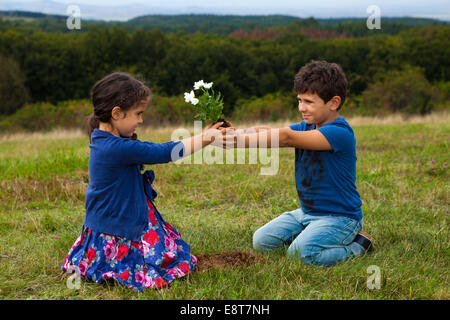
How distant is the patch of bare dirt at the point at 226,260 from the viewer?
3088mm

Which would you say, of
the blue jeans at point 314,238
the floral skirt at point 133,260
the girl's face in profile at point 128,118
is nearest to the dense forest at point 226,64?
the blue jeans at point 314,238

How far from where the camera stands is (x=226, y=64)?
3206 cm

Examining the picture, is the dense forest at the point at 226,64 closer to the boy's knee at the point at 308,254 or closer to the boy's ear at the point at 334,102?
the boy's ear at the point at 334,102

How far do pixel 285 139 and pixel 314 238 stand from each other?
0.78 meters

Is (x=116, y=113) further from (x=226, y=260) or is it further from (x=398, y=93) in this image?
(x=398, y=93)

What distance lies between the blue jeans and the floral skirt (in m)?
0.78

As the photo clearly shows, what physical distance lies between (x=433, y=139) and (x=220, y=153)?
4461 mm

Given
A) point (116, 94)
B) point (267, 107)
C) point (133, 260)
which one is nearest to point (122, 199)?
point (133, 260)

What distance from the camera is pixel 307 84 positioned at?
3.30 m

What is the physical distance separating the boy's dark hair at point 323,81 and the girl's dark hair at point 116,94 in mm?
1196

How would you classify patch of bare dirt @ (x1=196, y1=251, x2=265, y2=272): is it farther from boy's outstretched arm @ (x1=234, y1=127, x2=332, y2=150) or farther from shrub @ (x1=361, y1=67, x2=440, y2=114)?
shrub @ (x1=361, y1=67, x2=440, y2=114)

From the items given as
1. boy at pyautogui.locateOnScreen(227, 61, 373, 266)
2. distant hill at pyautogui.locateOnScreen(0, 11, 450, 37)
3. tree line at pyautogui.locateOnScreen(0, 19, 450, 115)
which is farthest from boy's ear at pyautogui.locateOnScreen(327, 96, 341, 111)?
distant hill at pyautogui.locateOnScreen(0, 11, 450, 37)

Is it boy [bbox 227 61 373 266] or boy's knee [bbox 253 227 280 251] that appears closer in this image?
boy [bbox 227 61 373 266]

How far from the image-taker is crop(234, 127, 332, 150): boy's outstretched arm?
3180 millimetres
